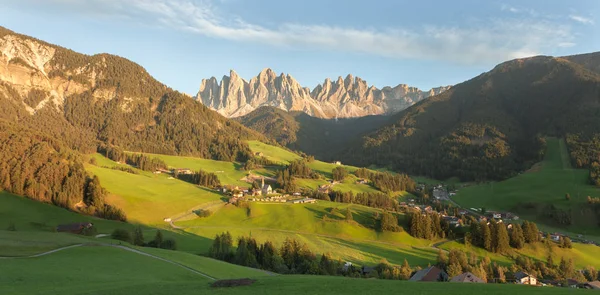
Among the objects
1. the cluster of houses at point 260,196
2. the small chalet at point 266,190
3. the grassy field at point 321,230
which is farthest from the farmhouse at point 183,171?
the grassy field at point 321,230

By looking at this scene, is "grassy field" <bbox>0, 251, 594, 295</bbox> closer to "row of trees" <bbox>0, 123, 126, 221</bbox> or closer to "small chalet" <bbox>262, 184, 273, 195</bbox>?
"row of trees" <bbox>0, 123, 126, 221</bbox>

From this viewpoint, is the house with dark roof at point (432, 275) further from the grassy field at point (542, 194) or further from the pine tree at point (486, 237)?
the grassy field at point (542, 194)

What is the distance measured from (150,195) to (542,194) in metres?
157

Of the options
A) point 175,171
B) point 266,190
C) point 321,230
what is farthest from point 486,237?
point 175,171

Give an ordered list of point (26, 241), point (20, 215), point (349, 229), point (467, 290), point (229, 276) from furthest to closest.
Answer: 1. point (349, 229)
2. point (20, 215)
3. point (26, 241)
4. point (229, 276)
5. point (467, 290)

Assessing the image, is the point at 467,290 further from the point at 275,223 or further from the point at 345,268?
the point at 275,223

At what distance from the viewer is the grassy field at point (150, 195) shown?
114438 millimetres

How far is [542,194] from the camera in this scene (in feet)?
525

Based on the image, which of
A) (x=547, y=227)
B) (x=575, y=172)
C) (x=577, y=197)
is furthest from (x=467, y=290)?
(x=575, y=172)

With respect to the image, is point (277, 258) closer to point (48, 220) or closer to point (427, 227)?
point (427, 227)

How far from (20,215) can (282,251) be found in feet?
220

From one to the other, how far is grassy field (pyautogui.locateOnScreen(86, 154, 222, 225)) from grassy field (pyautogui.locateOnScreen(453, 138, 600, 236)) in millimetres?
119801

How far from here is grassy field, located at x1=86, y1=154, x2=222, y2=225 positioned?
114m

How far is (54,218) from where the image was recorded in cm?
9669
